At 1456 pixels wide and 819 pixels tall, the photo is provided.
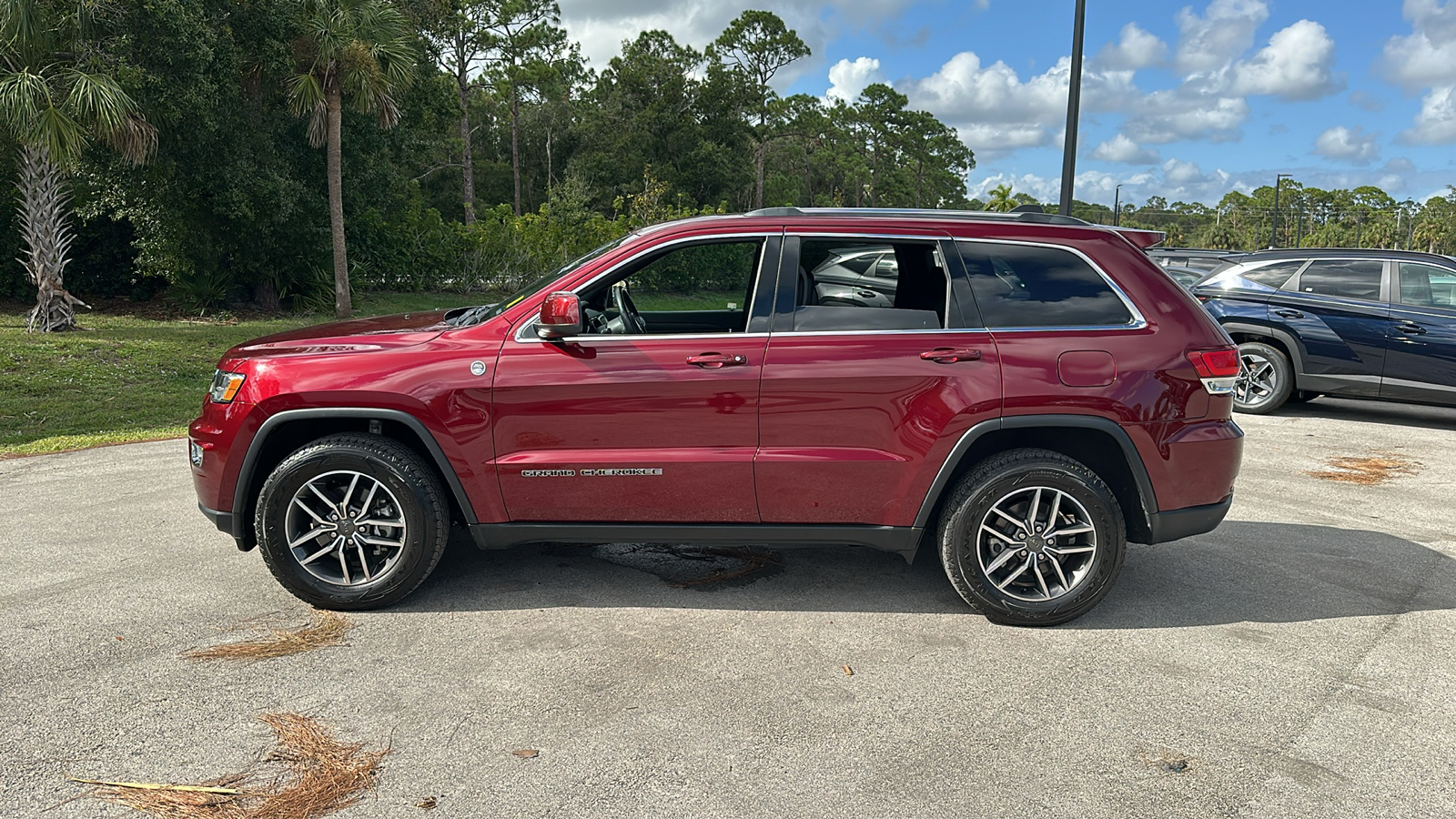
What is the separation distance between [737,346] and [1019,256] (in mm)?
1343

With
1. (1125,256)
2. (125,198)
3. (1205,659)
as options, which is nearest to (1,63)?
(125,198)

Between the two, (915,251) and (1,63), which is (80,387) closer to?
(1,63)

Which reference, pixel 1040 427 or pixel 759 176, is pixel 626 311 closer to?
pixel 1040 427

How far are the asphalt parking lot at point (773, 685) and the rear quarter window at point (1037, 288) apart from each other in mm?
1368

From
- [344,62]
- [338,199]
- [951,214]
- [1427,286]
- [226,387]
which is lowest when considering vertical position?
[226,387]

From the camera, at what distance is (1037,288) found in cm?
439

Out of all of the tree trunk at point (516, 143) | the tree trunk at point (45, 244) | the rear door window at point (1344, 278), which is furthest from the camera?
the tree trunk at point (516, 143)

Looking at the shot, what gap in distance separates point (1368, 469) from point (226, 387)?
7.96 meters

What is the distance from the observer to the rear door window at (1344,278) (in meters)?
9.70

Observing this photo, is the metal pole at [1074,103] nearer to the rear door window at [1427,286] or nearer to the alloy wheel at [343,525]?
the rear door window at [1427,286]

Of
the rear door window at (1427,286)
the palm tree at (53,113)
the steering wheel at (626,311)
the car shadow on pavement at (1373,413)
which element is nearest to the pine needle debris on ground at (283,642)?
the steering wheel at (626,311)

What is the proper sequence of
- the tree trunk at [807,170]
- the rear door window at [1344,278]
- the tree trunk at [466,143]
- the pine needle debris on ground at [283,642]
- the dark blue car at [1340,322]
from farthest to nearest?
the tree trunk at [807,170]
the tree trunk at [466,143]
the rear door window at [1344,278]
the dark blue car at [1340,322]
the pine needle debris on ground at [283,642]

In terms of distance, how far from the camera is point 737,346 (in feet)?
14.1

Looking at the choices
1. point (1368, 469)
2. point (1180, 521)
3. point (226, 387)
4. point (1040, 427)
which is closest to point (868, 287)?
point (1040, 427)
